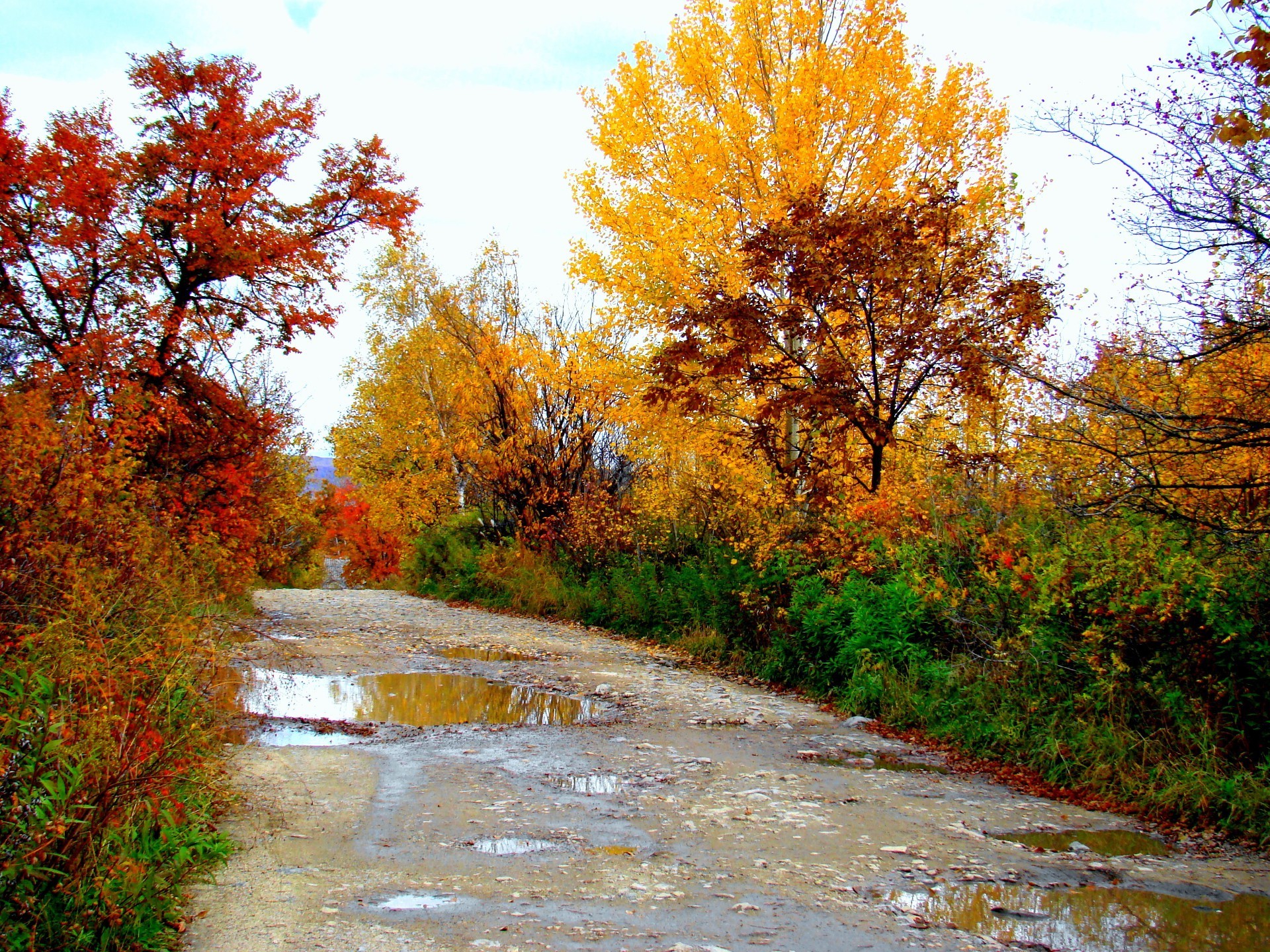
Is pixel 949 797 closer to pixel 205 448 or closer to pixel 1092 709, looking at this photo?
pixel 1092 709

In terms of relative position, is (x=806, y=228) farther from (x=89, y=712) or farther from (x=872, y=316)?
(x=89, y=712)

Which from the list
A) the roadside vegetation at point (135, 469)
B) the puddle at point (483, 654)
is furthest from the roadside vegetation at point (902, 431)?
the roadside vegetation at point (135, 469)

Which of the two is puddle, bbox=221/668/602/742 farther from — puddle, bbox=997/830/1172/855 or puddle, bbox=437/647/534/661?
puddle, bbox=997/830/1172/855

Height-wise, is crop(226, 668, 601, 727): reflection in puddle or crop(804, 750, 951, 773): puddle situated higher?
crop(804, 750, 951, 773): puddle

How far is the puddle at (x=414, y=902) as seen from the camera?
13.0 ft

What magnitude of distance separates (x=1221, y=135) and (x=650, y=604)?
12170 millimetres

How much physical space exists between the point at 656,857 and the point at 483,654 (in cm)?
850

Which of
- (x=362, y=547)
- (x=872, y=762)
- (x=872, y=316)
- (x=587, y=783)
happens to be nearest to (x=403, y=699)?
(x=587, y=783)

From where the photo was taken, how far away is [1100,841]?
5359 millimetres

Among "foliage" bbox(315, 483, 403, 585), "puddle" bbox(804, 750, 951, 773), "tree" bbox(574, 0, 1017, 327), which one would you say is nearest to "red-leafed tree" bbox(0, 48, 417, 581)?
"tree" bbox(574, 0, 1017, 327)

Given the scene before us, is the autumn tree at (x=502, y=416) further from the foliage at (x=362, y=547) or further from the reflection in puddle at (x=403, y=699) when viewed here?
the foliage at (x=362, y=547)

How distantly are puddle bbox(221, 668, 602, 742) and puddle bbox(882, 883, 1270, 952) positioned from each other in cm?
479

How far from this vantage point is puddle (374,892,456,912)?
395 cm

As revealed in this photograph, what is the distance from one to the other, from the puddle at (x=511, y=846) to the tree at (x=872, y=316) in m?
6.11
